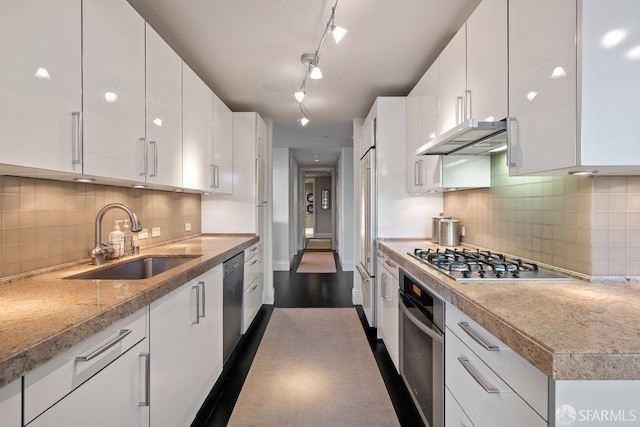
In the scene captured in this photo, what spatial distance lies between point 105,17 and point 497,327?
2003mm

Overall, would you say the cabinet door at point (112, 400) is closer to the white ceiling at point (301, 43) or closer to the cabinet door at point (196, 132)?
the cabinet door at point (196, 132)

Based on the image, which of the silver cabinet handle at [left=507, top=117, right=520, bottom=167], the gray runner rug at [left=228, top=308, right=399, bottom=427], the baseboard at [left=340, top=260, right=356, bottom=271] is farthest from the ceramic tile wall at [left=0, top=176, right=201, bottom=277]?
the baseboard at [left=340, top=260, right=356, bottom=271]

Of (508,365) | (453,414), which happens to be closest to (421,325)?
(453,414)

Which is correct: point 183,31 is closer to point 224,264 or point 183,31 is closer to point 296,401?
point 224,264

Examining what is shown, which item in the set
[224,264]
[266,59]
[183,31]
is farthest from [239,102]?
[224,264]

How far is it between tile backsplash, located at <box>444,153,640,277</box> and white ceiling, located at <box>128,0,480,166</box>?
1.05 meters

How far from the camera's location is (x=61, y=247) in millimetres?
1739

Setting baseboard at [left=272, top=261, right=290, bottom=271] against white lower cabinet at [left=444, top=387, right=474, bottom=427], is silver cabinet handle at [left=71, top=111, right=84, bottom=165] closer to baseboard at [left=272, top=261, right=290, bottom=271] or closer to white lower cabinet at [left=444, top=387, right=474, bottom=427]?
white lower cabinet at [left=444, top=387, right=474, bottom=427]

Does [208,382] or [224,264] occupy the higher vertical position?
[224,264]

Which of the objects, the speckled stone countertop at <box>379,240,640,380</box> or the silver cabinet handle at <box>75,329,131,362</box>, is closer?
the speckled stone countertop at <box>379,240,640,380</box>

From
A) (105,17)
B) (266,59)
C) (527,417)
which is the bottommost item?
(527,417)

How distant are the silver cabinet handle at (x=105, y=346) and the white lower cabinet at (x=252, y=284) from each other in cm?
189

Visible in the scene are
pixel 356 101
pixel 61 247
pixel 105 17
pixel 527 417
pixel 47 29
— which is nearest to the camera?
pixel 527 417

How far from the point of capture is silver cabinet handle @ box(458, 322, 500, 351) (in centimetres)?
105
